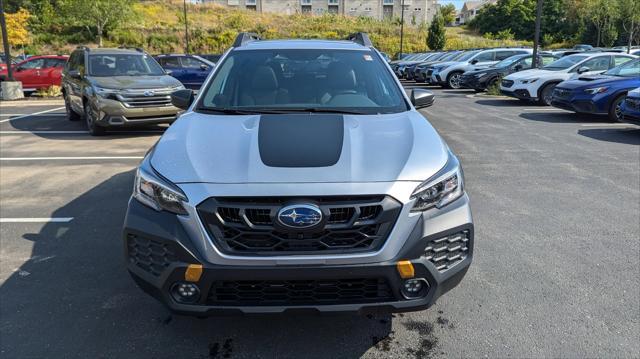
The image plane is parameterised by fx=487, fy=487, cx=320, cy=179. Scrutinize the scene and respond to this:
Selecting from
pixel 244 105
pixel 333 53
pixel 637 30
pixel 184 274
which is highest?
pixel 637 30

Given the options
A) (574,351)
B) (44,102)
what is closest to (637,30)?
(44,102)

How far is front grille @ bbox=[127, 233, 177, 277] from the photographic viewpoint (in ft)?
8.13

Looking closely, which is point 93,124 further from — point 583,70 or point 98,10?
point 98,10

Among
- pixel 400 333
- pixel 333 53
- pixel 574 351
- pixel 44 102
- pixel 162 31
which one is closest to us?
pixel 574 351

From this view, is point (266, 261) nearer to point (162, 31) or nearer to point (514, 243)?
point (514, 243)

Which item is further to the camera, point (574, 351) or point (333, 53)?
point (333, 53)

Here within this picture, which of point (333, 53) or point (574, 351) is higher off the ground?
point (333, 53)

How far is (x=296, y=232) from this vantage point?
2.38m

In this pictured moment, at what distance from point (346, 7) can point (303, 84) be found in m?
98.1

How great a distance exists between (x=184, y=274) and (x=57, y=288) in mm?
1743

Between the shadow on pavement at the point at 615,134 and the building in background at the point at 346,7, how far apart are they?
89.2m

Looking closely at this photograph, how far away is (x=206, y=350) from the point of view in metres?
2.84

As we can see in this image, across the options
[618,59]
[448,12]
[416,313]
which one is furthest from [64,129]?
[448,12]

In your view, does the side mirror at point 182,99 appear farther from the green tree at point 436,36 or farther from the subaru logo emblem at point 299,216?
the green tree at point 436,36
